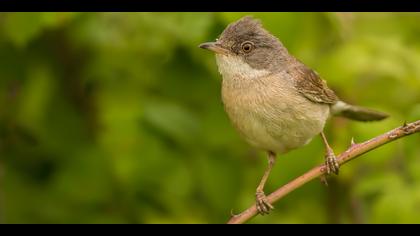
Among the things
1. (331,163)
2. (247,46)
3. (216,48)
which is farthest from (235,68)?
(331,163)

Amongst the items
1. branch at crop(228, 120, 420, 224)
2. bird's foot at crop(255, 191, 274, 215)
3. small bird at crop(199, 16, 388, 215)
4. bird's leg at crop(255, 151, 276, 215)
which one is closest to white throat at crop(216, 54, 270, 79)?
small bird at crop(199, 16, 388, 215)

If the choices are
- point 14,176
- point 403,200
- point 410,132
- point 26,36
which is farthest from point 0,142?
point 410,132

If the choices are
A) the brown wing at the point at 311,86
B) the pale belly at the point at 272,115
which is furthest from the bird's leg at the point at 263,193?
the brown wing at the point at 311,86

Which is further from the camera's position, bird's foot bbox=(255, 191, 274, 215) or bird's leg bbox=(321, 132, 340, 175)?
bird's foot bbox=(255, 191, 274, 215)

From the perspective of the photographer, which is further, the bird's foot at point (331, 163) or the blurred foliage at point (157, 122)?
the blurred foliage at point (157, 122)

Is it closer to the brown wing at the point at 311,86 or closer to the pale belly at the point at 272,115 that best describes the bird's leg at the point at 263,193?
the pale belly at the point at 272,115

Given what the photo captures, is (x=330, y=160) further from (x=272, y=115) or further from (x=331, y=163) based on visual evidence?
(x=272, y=115)

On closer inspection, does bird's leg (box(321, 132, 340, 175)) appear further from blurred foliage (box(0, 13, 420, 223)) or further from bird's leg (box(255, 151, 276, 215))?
bird's leg (box(255, 151, 276, 215))
